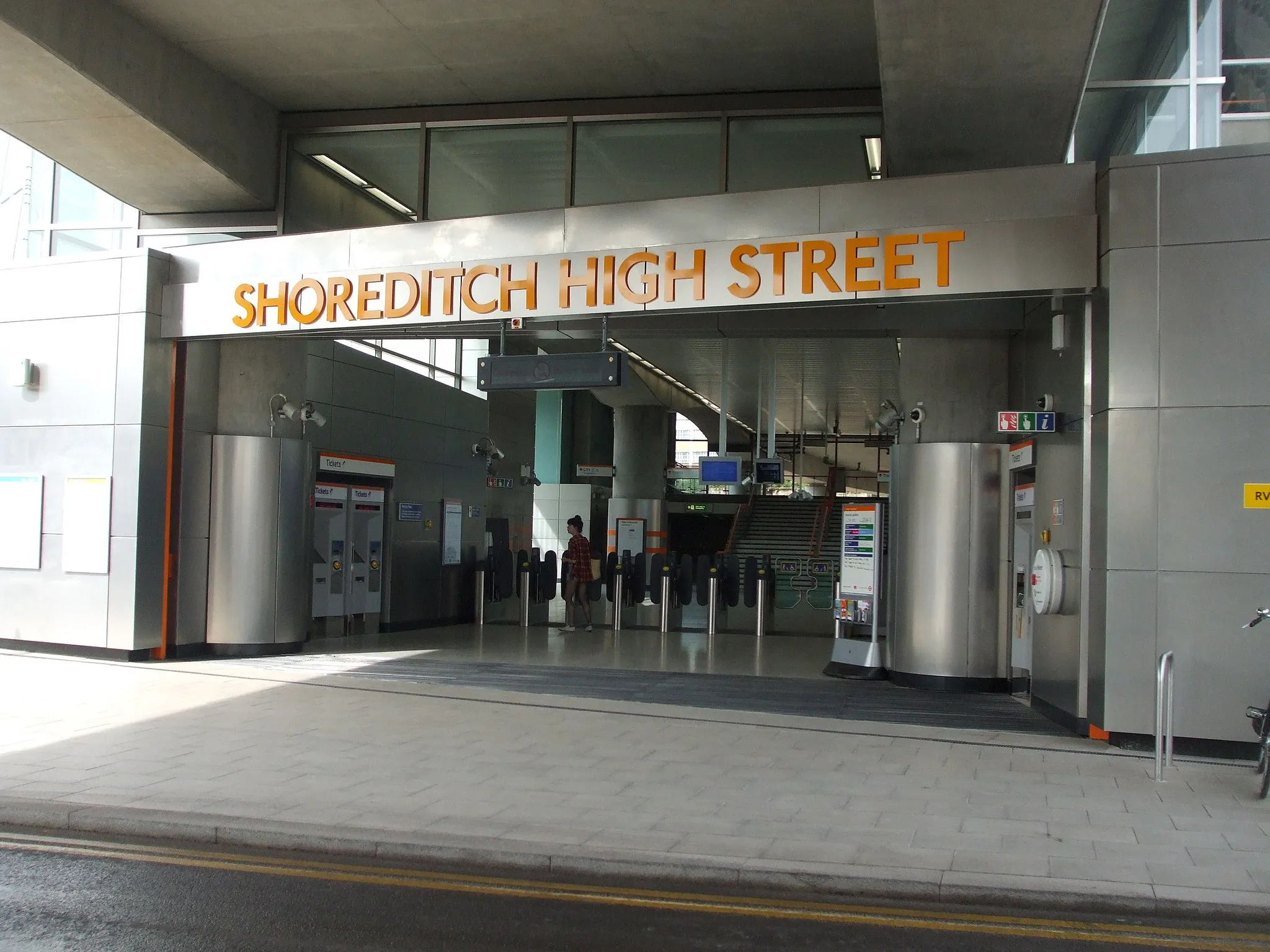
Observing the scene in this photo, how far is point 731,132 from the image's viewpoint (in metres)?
11.2

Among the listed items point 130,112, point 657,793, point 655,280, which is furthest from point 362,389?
point 657,793

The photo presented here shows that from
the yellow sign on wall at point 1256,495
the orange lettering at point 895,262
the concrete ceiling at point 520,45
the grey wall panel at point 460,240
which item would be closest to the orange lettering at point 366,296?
the grey wall panel at point 460,240

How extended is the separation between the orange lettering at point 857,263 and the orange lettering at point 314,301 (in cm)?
491

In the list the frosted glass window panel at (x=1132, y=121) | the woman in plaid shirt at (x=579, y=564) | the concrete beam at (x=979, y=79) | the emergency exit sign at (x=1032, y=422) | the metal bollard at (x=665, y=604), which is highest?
the frosted glass window panel at (x=1132, y=121)

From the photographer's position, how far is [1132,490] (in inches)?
303

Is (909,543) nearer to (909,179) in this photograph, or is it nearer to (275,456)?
(909,179)

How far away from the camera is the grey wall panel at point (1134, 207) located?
7.74 m

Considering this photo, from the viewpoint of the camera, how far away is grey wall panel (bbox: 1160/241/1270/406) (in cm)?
751

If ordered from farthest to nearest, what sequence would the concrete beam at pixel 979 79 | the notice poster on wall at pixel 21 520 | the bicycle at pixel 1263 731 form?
the notice poster on wall at pixel 21 520
the concrete beam at pixel 979 79
the bicycle at pixel 1263 731

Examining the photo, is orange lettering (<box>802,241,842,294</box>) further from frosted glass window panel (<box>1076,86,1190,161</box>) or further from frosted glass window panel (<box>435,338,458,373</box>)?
frosted glass window panel (<box>435,338,458,373</box>)

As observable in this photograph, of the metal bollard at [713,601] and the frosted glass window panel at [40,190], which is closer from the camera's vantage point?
the frosted glass window panel at [40,190]

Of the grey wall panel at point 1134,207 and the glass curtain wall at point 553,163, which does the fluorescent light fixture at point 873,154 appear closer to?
the glass curtain wall at point 553,163

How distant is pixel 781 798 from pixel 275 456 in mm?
7795

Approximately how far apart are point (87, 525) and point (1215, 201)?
1046cm
